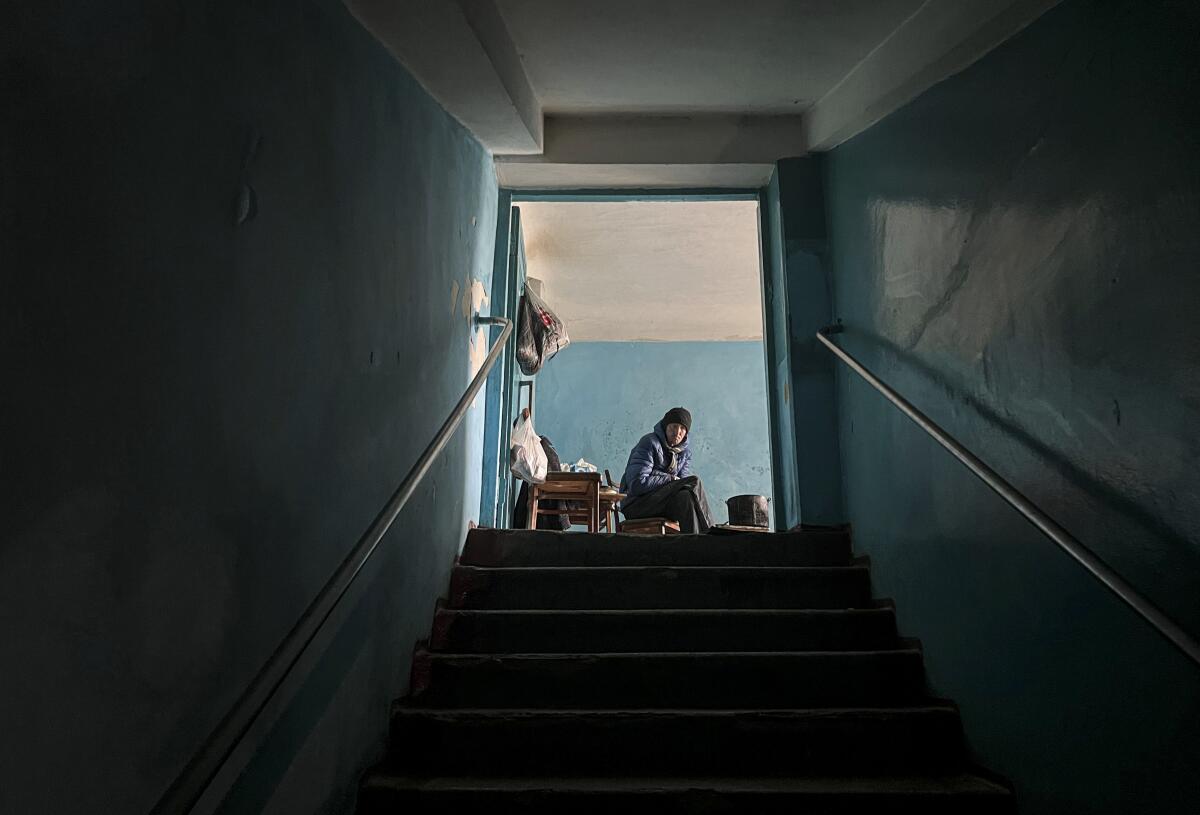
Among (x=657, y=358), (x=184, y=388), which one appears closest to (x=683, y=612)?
(x=184, y=388)

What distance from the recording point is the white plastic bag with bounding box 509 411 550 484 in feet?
13.5

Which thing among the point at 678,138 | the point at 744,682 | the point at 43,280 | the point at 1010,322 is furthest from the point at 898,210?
the point at 43,280

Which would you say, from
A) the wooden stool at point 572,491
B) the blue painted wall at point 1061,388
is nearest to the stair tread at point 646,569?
the blue painted wall at point 1061,388

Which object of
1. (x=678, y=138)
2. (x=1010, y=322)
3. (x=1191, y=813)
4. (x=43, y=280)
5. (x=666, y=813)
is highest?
(x=678, y=138)

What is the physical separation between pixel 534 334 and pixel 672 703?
248 centimetres

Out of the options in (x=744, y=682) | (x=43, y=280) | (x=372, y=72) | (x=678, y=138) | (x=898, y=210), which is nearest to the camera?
(x=43, y=280)

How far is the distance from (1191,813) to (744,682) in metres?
1.17

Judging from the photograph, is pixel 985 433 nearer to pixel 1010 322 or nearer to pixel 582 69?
pixel 1010 322

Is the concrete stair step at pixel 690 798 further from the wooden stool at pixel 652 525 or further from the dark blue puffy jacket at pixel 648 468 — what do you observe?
the dark blue puffy jacket at pixel 648 468

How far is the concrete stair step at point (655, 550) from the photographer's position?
10.5 feet

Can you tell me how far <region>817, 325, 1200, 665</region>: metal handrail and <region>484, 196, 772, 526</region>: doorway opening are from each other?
167 inches

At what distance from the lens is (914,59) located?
2.73 meters

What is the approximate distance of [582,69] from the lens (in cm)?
338

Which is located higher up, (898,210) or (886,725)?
(898,210)
